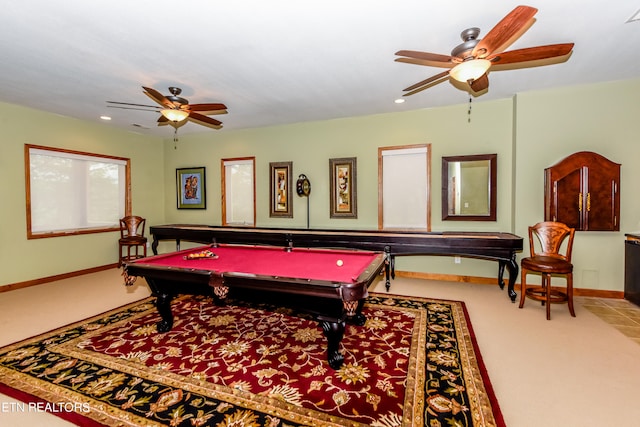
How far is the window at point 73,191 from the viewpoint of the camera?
487 cm

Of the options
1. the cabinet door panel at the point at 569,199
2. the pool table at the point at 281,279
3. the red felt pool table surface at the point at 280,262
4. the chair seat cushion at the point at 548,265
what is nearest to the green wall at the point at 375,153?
the cabinet door panel at the point at 569,199

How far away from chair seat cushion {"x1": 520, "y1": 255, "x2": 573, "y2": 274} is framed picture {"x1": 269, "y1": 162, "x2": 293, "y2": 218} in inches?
153

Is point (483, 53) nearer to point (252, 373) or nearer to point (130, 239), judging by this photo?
point (252, 373)

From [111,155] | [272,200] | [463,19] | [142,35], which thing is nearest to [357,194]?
[272,200]

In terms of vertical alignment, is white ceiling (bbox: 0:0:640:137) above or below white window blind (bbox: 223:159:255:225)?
above

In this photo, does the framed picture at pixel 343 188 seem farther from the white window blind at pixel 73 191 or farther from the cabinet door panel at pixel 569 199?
the white window blind at pixel 73 191

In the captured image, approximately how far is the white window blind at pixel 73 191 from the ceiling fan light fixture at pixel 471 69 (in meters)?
6.24

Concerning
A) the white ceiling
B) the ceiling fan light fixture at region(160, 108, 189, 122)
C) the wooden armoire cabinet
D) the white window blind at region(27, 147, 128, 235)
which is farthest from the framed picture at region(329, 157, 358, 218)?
the white window blind at region(27, 147, 128, 235)

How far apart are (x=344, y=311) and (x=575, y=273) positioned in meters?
3.82

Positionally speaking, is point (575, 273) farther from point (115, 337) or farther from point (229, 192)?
point (229, 192)

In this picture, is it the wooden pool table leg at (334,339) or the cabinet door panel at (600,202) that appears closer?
the wooden pool table leg at (334,339)

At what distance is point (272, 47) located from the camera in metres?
2.93

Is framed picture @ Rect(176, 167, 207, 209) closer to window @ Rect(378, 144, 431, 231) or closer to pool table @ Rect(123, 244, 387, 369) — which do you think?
pool table @ Rect(123, 244, 387, 369)

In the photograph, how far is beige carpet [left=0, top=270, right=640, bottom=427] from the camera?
1868 millimetres
